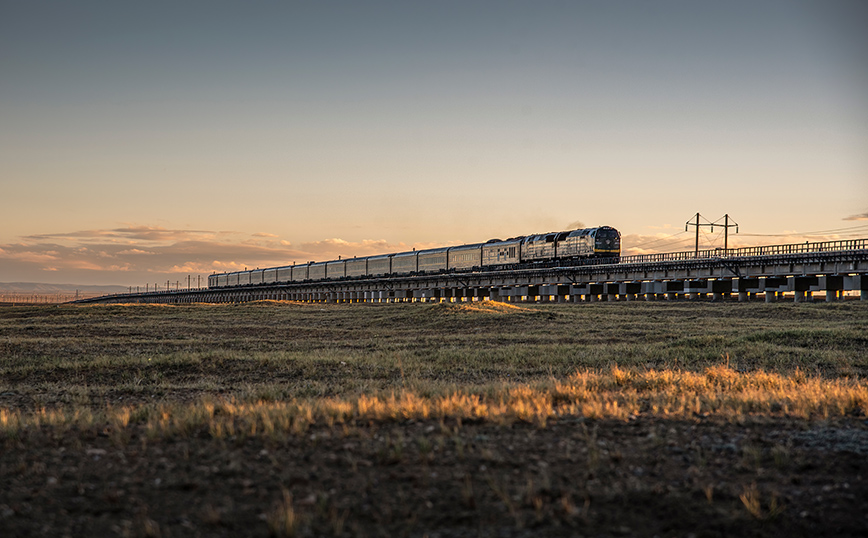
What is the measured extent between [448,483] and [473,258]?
271 ft

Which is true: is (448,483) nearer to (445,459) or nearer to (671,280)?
(445,459)

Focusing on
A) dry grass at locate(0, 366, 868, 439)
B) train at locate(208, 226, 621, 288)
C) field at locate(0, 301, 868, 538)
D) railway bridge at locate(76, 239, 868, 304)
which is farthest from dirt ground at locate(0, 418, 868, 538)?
train at locate(208, 226, 621, 288)

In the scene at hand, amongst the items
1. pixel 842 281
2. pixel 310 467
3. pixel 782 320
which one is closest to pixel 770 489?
pixel 310 467

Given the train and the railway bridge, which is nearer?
the railway bridge

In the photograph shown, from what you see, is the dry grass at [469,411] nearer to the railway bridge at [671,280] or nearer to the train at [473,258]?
the railway bridge at [671,280]

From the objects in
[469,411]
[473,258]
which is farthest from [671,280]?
[469,411]

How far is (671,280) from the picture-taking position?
6881 centimetres

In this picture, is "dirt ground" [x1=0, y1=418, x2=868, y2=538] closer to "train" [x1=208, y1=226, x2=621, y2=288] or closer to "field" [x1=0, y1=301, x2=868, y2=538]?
"field" [x1=0, y1=301, x2=868, y2=538]

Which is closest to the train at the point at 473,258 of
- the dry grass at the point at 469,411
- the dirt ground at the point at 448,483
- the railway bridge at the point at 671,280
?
the railway bridge at the point at 671,280

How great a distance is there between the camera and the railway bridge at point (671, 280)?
55.5m

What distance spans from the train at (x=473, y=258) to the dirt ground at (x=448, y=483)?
6387 centimetres

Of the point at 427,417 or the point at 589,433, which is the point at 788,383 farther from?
the point at 427,417

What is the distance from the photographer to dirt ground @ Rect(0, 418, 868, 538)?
662 cm

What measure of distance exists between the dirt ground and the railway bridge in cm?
5162
